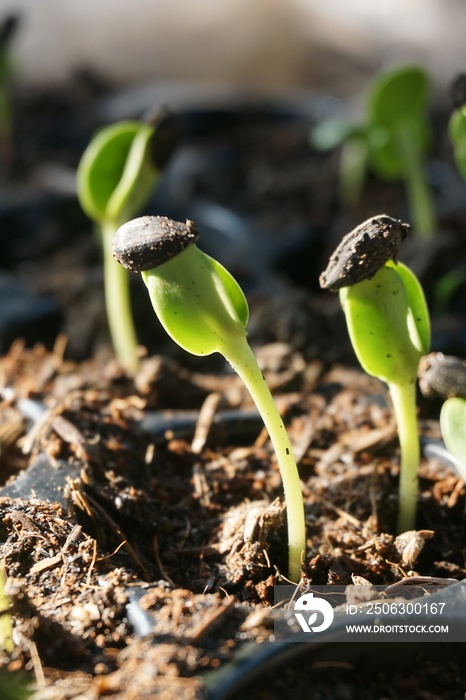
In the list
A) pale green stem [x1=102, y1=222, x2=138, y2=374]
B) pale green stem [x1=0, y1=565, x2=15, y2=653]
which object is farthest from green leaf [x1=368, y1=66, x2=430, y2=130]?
pale green stem [x1=0, y1=565, x2=15, y2=653]

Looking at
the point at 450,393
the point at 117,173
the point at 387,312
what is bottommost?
the point at 450,393

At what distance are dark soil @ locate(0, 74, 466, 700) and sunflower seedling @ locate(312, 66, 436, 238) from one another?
0.51 ft

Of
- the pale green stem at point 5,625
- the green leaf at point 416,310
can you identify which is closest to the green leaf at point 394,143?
the green leaf at point 416,310

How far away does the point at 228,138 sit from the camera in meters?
2.19

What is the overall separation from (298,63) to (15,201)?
1.21 m

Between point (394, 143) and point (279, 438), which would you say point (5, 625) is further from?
point (394, 143)

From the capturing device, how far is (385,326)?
77 cm

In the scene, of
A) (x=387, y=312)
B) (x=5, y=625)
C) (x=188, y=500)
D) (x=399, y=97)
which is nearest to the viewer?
(x=5, y=625)

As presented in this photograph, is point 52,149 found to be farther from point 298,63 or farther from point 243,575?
point 243,575

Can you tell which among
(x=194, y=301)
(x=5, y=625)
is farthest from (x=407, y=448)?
(x=5, y=625)

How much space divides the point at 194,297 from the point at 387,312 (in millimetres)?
201

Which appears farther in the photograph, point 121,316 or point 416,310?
point 121,316

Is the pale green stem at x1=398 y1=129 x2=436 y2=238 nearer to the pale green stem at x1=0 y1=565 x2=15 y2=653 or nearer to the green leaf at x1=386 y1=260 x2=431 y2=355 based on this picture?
the green leaf at x1=386 y1=260 x2=431 y2=355

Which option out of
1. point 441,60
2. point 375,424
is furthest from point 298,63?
point 375,424
